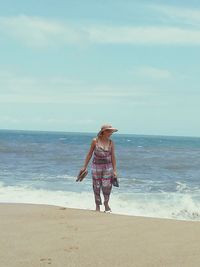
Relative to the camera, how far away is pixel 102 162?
8.25 metres

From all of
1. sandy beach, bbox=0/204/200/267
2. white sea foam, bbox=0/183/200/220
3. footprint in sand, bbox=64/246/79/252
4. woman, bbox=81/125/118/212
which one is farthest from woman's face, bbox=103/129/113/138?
footprint in sand, bbox=64/246/79/252

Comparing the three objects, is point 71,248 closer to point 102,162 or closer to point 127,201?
point 102,162

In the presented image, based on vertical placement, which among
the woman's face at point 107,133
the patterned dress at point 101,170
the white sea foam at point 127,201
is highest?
the woman's face at point 107,133

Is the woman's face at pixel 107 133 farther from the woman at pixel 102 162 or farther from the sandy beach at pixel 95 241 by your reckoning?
the sandy beach at pixel 95 241

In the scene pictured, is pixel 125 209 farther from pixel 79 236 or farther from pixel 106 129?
pixel 79 236

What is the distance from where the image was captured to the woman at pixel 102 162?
8.20m

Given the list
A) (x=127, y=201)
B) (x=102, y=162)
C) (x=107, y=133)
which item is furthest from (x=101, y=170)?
(x=127, y=201)

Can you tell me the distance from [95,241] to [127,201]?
7.07 metres

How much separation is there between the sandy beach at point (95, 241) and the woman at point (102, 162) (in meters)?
1.26

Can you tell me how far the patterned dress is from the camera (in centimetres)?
822

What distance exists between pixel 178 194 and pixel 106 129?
668 centimetres

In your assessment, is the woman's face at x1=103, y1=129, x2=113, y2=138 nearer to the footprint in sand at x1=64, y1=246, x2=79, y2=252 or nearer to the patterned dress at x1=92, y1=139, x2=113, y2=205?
the patterned dress at x1=92, y1=139, x2=113, y2=205

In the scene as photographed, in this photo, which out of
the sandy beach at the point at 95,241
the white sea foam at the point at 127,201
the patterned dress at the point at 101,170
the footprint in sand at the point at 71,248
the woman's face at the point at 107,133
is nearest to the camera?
the sandy beach at the point at 95,241

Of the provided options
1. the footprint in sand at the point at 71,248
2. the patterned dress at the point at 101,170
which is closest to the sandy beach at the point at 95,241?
the footprint in sand at the point at 71,248
